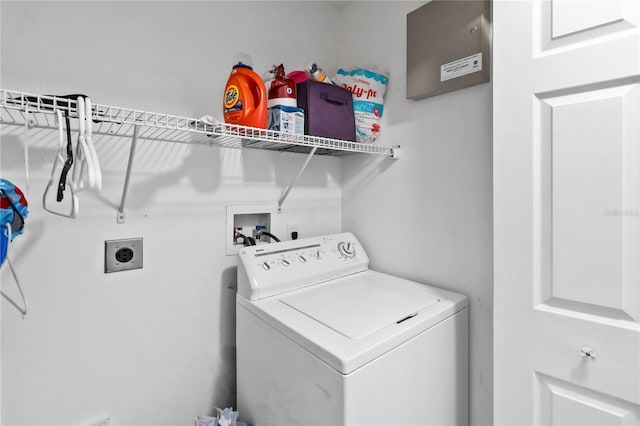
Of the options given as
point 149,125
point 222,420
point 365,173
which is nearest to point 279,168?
point 365,173

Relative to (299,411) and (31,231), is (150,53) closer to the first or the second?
(31,231)

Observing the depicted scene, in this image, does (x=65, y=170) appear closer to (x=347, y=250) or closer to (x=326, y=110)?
(x=326, y=110)

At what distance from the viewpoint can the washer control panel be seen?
4.49 ft

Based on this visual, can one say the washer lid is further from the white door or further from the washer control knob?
the white door

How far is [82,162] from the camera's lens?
843 millimetres

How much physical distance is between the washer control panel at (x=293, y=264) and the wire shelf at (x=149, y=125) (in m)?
0.52

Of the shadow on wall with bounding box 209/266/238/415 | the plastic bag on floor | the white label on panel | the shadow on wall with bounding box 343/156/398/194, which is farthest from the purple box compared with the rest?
the plastic bag on floor

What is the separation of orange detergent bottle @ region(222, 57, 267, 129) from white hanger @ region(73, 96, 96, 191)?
20.3 inches

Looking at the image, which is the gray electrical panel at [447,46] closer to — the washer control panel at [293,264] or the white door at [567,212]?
the white door at [567,212]

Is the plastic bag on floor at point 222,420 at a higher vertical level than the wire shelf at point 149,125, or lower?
lower

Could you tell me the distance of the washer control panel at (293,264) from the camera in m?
1.37

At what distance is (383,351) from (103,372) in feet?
3.76

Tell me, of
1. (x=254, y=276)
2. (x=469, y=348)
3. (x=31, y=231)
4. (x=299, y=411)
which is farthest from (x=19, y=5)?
(x=469, y=348)

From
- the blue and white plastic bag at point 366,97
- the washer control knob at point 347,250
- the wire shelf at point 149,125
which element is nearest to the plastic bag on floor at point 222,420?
the washer control knob at point 347,250
